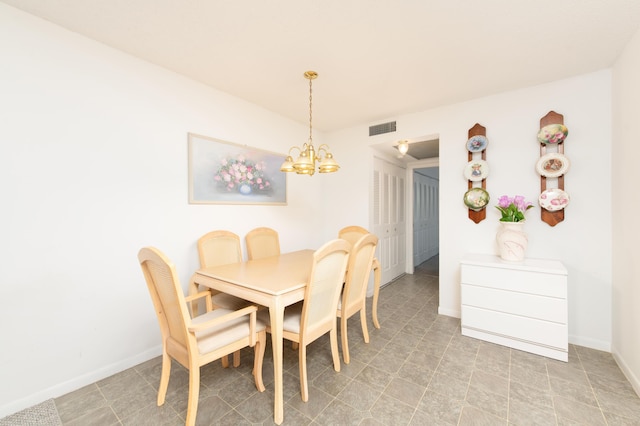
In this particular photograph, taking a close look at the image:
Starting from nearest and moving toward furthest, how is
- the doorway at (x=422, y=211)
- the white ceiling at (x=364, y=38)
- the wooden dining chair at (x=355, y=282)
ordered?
the white ceiling at (x=364, y=38) < the wooden dining chair at (x=355, y=282) < the doorway at (x=422, y=211)

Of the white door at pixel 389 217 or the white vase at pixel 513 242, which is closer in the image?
the white vase at pixel 513 242

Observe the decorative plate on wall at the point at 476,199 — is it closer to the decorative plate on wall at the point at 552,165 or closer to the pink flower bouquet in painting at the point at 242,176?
the decorative plate on wall at the point at 552,165

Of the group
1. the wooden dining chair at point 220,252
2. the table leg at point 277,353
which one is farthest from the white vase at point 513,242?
the wooden dining chair at point 220,252

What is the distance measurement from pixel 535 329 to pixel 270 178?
309 cm

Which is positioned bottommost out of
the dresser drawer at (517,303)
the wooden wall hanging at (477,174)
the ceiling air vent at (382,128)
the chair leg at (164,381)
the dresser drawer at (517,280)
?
the chair leg at (164,381)

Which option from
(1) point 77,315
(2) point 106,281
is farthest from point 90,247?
(1) point 77,315

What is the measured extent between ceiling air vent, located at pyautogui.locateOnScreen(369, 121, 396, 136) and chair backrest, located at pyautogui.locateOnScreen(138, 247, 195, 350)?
311 cm

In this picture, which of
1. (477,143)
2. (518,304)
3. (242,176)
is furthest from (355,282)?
(477,143)

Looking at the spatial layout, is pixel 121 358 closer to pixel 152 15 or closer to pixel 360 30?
pixel 152 15

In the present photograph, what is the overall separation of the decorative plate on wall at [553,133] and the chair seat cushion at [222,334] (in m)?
3.09

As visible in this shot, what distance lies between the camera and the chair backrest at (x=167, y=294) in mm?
1290

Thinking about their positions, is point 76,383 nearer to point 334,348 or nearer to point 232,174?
point 334,348

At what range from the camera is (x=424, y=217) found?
5871mm

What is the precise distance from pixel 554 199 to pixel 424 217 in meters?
3.47
